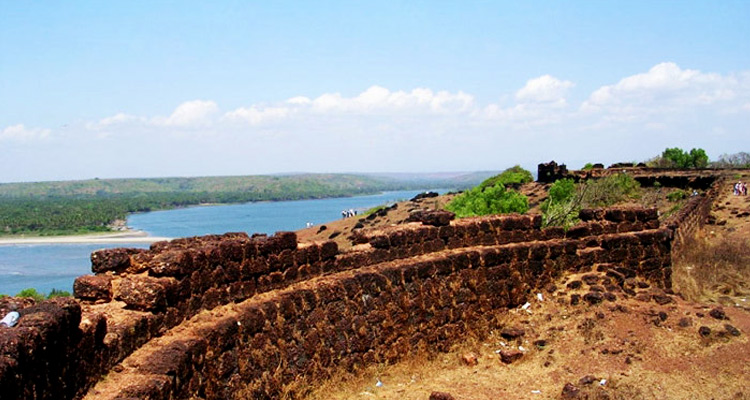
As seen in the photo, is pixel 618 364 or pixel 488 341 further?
pixel 488 341

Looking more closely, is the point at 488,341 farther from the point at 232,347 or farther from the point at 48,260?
the point at 48,260

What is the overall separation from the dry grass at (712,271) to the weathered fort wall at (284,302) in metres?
1.51

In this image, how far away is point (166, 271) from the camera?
6277 mm

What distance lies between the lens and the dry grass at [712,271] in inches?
529

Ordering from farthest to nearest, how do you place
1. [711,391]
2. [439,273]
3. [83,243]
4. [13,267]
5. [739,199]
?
[83,243]
[13,267]
[739,199]
[439,273]
[711,391]

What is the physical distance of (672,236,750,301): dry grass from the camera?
529 inches

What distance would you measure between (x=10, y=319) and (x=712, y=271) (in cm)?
1472

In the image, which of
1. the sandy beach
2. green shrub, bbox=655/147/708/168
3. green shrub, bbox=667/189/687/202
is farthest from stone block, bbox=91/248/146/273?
the sandy beach

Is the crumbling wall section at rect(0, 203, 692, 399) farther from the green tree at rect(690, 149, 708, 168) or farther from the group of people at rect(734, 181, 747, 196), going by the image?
the green tree at rect(690, 149, 708, 168)

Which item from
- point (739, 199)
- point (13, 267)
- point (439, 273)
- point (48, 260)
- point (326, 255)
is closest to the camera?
point (326, 255)

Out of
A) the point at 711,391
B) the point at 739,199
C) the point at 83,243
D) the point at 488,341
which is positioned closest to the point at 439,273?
the point at 488,341

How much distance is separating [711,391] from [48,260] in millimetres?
96177

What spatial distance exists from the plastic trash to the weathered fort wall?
→ 13 centimetres

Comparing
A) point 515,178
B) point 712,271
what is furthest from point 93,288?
point 515,178
